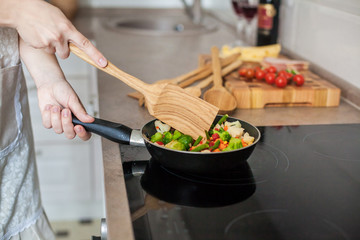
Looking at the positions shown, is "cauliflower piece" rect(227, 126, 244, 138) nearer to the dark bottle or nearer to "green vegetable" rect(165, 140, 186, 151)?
"green vegetable" rect(165, 140, 186, 151)

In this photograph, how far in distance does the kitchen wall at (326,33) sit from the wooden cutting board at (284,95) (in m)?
0.10

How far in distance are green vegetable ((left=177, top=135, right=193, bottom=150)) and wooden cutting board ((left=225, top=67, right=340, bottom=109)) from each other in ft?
1.11

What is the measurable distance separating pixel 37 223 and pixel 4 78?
0.36 m

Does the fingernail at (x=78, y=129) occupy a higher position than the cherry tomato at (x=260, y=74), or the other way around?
the fingernail at (x=78, y=129)

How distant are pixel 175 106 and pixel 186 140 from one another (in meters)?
0.07

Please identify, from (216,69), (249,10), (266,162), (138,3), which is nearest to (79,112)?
(266,162)

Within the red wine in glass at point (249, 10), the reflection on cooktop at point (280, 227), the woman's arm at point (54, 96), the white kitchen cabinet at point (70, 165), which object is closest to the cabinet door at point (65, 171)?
the white kitchen cabinet at point (70, 165)

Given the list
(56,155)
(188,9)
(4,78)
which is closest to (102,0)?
(188,9)

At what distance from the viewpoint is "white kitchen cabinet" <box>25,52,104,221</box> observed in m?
2.00

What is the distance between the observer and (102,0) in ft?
8.39

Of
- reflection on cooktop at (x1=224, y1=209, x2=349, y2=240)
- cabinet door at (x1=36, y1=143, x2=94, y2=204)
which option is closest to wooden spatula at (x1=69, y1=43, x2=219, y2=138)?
reflection on cooktop at (x1=224, y1=209, x2=349, y2=240)

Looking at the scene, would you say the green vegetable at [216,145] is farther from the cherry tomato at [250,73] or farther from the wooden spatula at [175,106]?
the cherry tomato at [250,73]

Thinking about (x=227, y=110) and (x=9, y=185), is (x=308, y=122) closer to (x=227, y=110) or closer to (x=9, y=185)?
(x=227, y=110)

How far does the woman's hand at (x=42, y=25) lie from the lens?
30.8 inches
